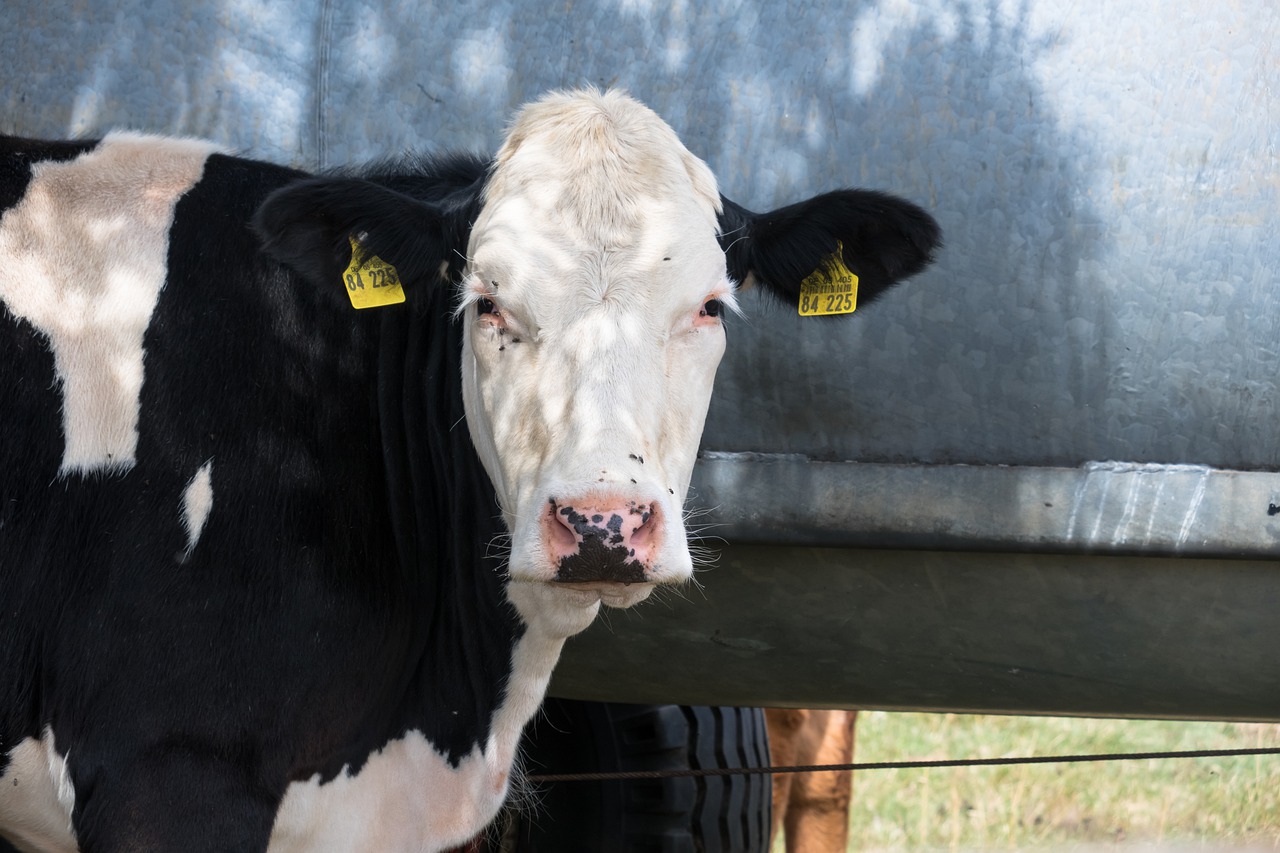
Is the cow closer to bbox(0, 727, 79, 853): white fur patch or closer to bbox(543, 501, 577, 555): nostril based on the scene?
bbox(0, 727, 79, 853): white fur patch

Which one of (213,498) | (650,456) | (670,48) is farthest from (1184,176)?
(213,498)

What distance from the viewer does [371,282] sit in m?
3.46

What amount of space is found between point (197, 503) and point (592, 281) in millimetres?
1082

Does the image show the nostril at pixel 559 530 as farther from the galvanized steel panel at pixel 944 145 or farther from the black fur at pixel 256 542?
the galvanized steel panel at pixel 944 145

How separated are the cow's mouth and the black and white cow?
0.04 feet

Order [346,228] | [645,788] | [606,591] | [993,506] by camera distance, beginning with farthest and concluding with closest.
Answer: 1. [645,788]
2. [993,506]
3. [346,228]
4. [606,591]

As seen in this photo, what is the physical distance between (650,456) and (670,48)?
1.60m

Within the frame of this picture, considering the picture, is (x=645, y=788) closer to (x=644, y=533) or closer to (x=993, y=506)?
(x=993, y=506)

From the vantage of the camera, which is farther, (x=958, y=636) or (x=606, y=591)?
(x=958, y=636)

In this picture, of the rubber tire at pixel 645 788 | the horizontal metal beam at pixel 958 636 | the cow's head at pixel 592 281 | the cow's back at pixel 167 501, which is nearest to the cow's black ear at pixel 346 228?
the cow's head at pixel 592 281

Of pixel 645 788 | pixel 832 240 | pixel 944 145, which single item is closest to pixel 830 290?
pixel 832 240

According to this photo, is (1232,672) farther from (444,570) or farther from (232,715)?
(232,715)

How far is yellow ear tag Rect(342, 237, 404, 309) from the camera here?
11.3ft

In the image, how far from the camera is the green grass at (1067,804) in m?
8.88
